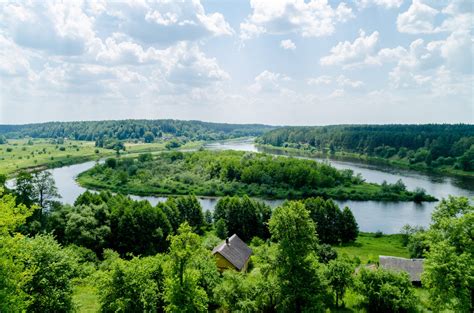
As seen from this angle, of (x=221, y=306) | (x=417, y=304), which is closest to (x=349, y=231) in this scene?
(x=417, y=304)

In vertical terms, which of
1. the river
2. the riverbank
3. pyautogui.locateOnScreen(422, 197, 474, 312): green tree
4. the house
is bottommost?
the river

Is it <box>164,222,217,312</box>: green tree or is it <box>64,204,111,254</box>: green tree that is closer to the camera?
<box>164,222,217,312</box>: green tree

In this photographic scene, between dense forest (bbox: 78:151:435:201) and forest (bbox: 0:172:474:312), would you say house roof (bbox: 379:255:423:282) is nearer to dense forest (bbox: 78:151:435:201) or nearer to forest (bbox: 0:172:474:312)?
forest (bbox: 0:172:474:312)

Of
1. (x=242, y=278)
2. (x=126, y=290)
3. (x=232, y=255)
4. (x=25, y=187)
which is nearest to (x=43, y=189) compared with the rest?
(x=25, y=187)

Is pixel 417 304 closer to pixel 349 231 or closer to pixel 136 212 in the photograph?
pixel 349 231

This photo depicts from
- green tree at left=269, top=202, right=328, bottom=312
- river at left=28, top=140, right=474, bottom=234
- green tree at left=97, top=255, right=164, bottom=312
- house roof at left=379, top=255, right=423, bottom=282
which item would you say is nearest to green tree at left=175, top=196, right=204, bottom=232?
river at left=28, top=140, right=474, bottom=234

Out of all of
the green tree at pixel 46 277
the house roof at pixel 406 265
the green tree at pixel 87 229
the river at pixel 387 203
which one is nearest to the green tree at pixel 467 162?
the river at pixel 387 203
